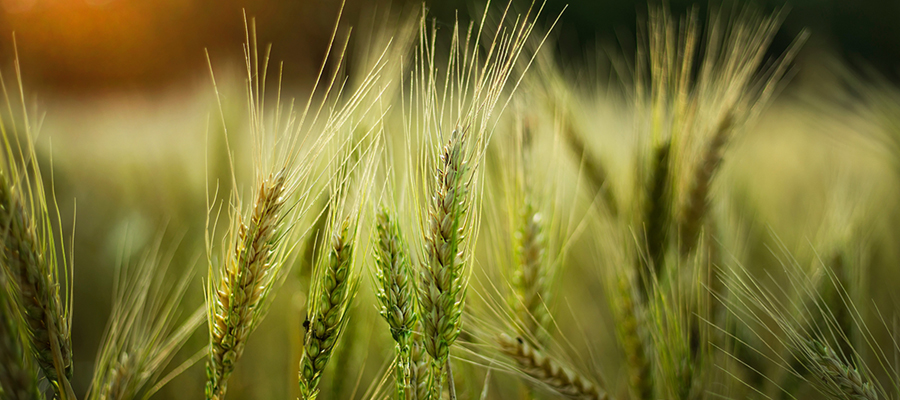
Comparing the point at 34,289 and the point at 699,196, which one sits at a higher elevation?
the point at 699,196

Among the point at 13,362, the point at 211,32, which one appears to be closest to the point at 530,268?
the point at 13,362

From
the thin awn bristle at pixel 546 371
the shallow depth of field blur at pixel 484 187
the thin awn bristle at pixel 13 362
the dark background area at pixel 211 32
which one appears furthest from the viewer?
the dark background area at pixel 211 32

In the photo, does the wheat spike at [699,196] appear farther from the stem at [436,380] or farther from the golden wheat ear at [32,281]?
the golden wheat ear at [32,281]

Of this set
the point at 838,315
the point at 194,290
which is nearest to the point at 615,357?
the point at 838,315

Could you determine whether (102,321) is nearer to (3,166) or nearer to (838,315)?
(3,166)

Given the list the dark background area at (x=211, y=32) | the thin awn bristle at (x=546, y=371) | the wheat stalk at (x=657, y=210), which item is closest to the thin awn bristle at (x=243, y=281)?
the thin awn bristle at (x=546, y=371)

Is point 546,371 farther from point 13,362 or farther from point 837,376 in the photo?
point 13,362
